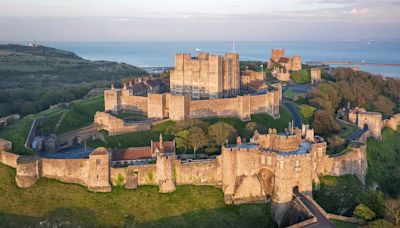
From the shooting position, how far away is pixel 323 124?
45.3m

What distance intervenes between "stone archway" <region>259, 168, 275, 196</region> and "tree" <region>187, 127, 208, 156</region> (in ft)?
22.0

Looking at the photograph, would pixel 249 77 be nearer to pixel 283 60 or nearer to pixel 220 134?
pixel 220 134

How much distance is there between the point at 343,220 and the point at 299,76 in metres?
47.7

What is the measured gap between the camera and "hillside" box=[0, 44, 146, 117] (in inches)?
2333

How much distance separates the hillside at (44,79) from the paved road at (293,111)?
1156 inches

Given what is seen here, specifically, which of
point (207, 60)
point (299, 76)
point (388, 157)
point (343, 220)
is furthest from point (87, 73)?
point (343, 220)

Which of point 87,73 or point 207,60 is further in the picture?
point 87,73

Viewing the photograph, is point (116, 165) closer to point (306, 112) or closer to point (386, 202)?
point (386, 202)

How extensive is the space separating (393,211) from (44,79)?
8688cm

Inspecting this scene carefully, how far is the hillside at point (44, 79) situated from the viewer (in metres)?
59.2

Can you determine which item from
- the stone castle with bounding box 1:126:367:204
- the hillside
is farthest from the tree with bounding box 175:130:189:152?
the hillside

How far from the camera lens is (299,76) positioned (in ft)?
242

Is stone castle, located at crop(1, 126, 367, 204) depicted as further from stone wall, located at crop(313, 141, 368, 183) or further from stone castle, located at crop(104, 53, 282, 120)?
stone castle, located at crop(104, 53, 282, 120)

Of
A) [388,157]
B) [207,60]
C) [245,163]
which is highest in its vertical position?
[207,60]
